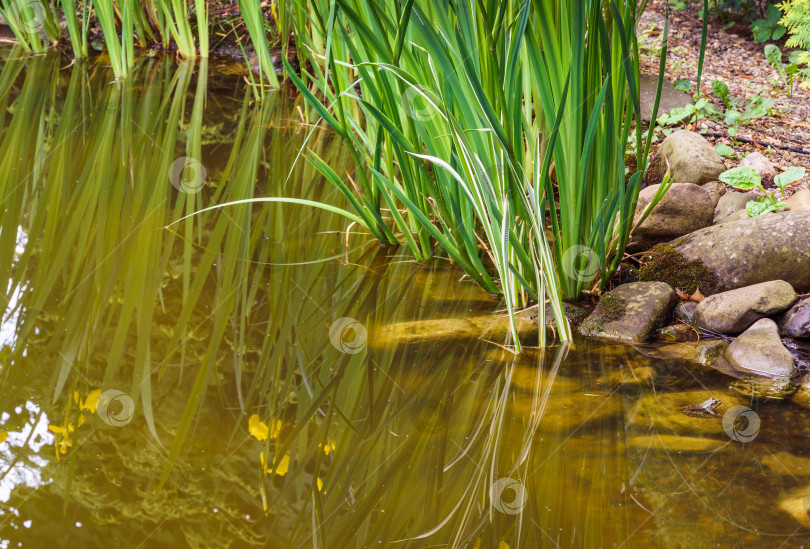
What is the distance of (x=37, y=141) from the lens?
2900mm

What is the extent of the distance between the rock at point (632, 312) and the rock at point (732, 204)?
2.01ft

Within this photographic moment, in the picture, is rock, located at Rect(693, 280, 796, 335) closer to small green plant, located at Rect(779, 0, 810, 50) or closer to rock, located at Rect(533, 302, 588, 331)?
rock, located at Rect(533, 302, 588, 331)

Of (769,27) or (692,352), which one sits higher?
(769,27)

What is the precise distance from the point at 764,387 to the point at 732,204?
965 mm

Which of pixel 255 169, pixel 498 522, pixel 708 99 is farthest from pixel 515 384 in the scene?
pixel 708 99

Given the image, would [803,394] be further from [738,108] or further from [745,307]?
[738,108]

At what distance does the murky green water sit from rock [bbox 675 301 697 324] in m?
0.26

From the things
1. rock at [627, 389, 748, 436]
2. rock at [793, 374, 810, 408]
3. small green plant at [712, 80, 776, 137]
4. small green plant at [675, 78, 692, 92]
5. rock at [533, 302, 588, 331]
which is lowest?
rock at [793, 374, 810, 408]

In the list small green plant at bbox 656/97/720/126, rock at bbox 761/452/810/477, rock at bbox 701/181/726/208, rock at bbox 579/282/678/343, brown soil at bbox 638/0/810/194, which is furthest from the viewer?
small green plant at bbox 656/97/720/126

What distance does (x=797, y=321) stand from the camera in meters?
1.66

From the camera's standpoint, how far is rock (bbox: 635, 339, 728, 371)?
1.59 m

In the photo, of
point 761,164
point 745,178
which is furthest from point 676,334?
point 761,164

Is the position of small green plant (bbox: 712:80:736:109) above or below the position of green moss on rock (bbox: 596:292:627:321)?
above

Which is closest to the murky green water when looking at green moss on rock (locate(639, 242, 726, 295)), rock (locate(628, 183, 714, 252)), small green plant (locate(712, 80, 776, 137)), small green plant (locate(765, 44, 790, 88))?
green moss on rock (locate(639, 242, 726, 295))
